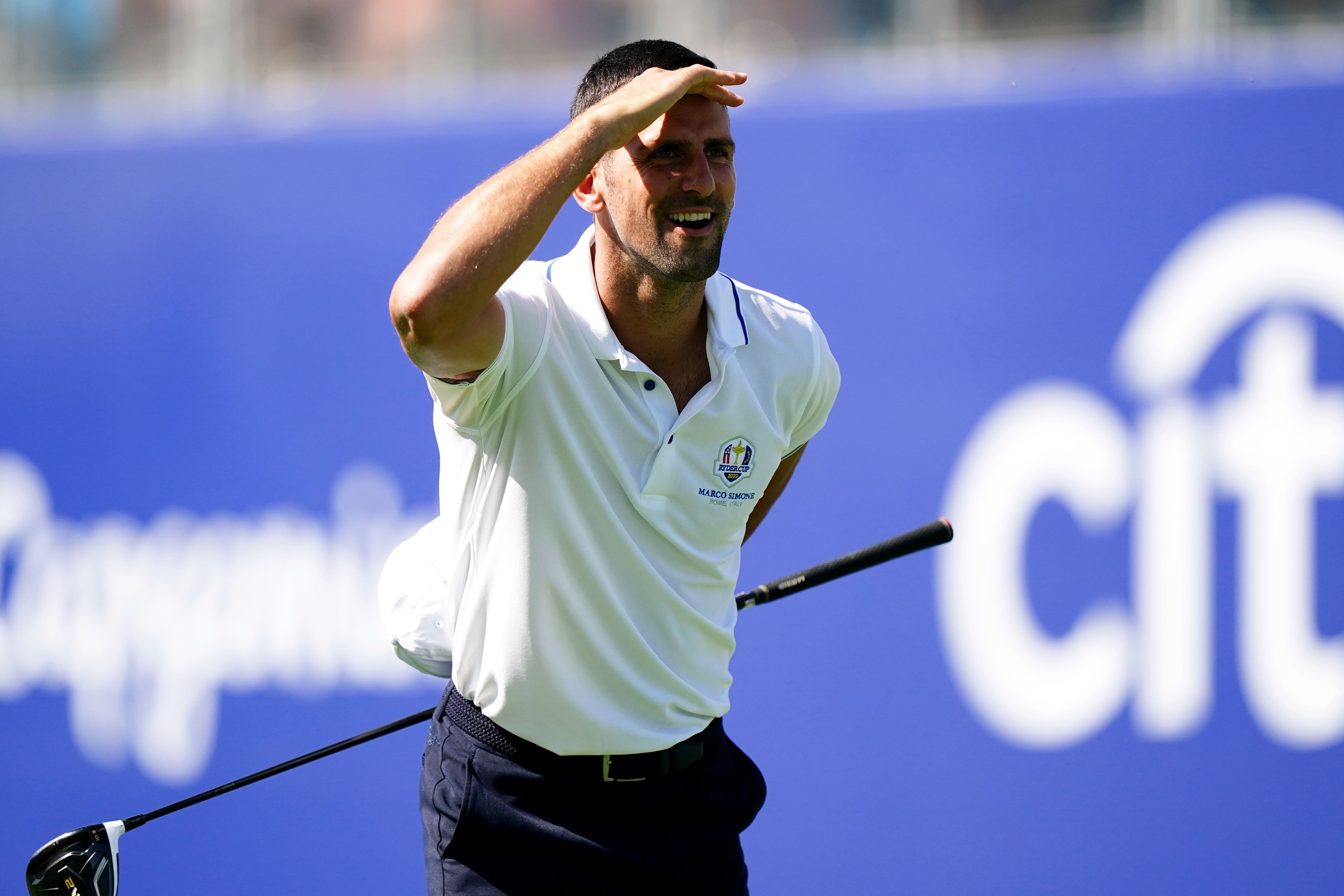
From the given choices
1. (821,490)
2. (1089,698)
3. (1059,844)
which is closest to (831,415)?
(821,490)

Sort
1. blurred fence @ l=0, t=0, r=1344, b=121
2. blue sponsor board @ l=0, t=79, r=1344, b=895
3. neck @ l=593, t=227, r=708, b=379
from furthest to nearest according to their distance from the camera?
1. blurred fence @ l=0, t=0, r=1344, b=121
2. blue sponsor board @ l=0, t=79, r=1344, b=895
3. neck @ l=593, t=227, r=708, b=379

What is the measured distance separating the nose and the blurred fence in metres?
2.26

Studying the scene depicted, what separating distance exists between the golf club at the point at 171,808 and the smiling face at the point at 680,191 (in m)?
0.80

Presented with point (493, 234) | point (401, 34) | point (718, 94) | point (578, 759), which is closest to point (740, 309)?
point (718, 94)

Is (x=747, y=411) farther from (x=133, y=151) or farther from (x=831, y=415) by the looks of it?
(x=133, y=151)

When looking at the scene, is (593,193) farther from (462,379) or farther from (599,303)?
(462,379)

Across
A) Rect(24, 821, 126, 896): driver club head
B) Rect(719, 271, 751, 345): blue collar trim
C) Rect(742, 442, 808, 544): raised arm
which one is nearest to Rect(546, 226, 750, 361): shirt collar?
Rect(719, 271, 751, 345): blue collar trim

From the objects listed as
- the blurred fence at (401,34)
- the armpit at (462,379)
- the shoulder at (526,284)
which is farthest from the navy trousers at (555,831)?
the blurred fence at (401,34)

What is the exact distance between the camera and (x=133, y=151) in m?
4.44

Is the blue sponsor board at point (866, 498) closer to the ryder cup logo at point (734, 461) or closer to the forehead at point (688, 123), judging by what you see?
the ryder cup logo at point (734, 461)

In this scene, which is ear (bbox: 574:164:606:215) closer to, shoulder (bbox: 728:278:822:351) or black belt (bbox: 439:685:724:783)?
shoulder (bbox: 728:278:822:351)

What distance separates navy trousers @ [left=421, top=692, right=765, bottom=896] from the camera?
84.8 inches

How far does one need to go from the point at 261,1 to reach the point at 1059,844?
379 cm

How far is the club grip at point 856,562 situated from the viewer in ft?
8.96
